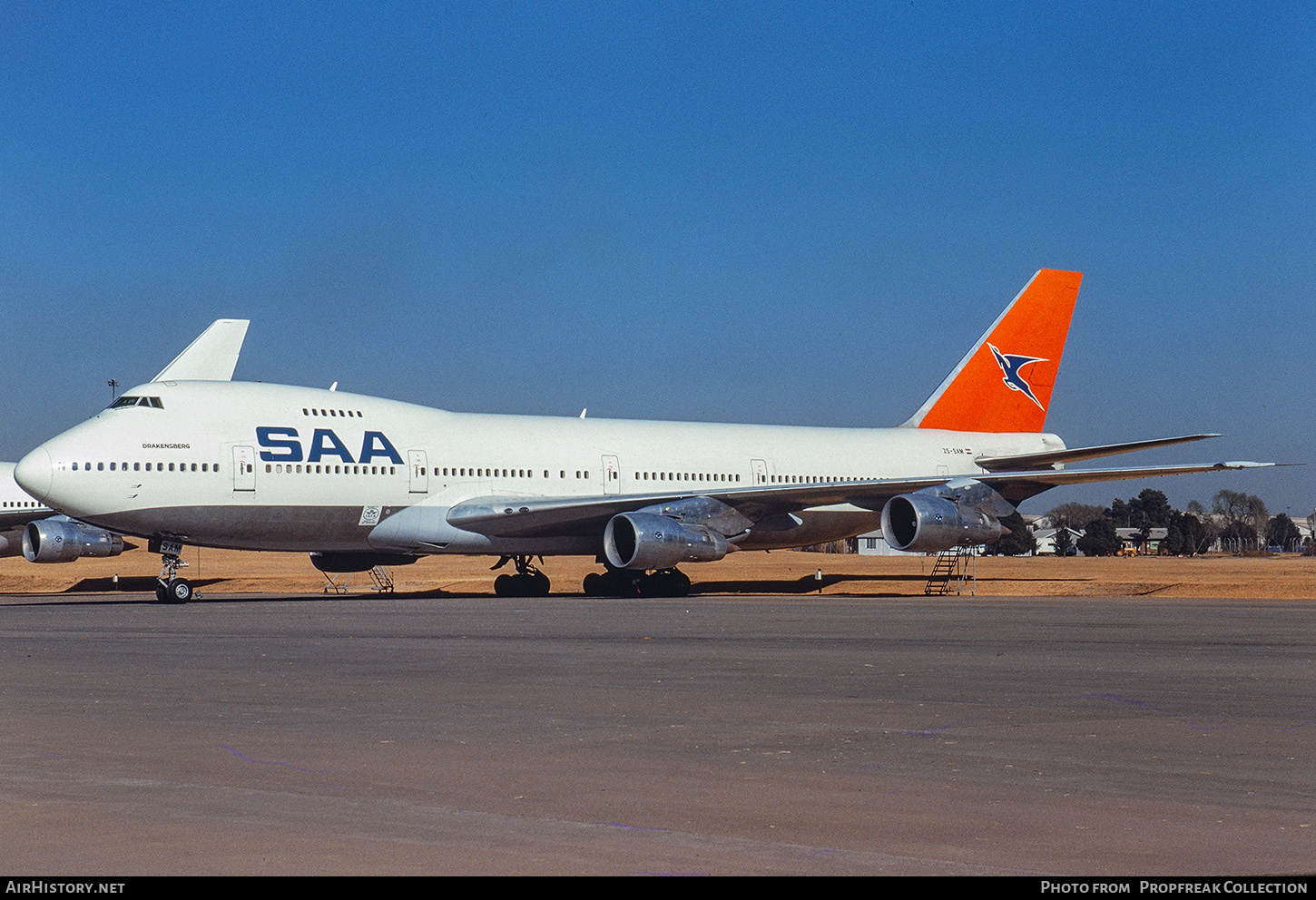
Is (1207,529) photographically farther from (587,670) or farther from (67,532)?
(587,670)

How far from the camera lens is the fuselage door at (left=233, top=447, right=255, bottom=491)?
2775 cm

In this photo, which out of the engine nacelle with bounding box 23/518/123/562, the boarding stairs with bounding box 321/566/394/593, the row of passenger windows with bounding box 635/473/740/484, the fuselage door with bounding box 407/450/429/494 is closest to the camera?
the fuselage door with bounding box 407/450/429/494

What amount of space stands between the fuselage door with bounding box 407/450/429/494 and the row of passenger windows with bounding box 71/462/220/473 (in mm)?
4026

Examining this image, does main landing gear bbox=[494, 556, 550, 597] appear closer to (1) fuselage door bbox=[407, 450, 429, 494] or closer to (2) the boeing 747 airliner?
(2) the boeing 747 airliner

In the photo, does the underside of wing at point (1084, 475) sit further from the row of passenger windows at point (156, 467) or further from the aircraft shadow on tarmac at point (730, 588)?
the row of passenger windows at point (156, 467)

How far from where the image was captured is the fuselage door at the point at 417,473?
98.1 ft

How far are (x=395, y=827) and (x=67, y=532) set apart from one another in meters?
38.0

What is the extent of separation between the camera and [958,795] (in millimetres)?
6902

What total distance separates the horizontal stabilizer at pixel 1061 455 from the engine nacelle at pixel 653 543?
917cm

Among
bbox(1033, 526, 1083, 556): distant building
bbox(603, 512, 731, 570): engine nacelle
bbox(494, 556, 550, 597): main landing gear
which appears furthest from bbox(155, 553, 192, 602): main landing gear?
bbox(1033, 526, 1083, 556): distant building

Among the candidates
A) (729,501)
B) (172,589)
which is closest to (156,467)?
(172,589)

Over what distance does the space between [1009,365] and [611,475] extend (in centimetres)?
1230

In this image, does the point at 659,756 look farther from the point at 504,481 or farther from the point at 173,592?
the point at 504,481

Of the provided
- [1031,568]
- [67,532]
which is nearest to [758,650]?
[1031,568]
